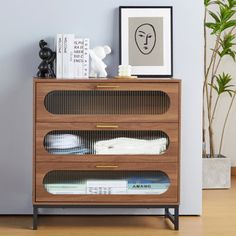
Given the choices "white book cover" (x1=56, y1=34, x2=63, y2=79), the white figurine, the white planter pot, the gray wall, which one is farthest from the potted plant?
"white book cover" (x1=56, y1=34, x2=63, y2=79)

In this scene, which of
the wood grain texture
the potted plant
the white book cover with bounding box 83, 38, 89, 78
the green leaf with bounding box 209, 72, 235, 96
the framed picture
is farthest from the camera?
the green leaf with bounding box 209, 72, 235, 96

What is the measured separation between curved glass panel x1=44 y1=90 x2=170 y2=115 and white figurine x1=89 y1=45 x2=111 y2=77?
222mm

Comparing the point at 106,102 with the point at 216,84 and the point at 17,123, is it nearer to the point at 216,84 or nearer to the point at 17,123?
the point at 17,123

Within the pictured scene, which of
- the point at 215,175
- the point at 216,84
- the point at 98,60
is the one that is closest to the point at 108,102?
the point at 98,60

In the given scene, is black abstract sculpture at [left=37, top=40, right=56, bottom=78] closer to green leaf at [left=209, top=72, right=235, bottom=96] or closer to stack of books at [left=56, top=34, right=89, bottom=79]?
stack of books at [left=56, top=34, right=89, bottom=79]

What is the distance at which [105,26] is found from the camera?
4035 mm

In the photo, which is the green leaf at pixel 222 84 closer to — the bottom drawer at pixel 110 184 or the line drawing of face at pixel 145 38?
the line drawing of face at pixel 145 38

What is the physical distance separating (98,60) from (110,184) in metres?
0.74

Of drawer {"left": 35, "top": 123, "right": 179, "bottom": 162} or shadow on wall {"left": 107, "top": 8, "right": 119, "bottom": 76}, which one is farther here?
shadow on wall {"left": 107, "top": 8, "right": 119, "bottom": 76}

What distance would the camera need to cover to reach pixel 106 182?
3.76 metres

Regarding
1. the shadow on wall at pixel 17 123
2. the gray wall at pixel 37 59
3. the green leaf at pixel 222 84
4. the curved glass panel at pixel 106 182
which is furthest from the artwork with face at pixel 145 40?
the green leaf at pixel 222 84

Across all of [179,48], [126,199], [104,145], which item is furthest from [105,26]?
[126,199]

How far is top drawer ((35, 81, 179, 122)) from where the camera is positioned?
12.2ft

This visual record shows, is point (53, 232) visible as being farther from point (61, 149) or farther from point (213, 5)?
point (213, 5)
